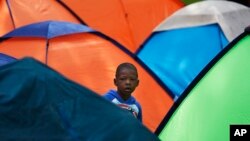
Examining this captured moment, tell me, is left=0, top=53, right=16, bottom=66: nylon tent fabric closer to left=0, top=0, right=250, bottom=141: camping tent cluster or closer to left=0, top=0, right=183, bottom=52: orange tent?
left=0, top=0, right=250, bottom=141: camping tent cluster

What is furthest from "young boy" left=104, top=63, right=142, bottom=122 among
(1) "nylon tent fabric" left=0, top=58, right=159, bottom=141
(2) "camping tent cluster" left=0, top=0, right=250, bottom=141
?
(1) "nylon tent fabric" left=0, top=58, right=159, bottom=141

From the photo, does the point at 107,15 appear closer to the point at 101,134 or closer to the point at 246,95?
the point at 246,95

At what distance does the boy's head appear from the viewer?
3.37 metres

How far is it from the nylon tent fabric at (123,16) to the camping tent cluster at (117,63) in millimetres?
12

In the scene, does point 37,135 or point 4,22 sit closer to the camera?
point 37,135

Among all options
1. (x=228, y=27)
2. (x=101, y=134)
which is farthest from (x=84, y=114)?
(x=228, y=27)

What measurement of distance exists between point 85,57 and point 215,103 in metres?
1.52

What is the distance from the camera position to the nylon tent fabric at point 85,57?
171 inches

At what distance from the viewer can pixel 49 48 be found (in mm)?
4492

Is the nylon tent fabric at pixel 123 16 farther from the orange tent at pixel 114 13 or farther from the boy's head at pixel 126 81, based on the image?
the boy's head at pixel 126 81

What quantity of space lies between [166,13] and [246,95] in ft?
12.6

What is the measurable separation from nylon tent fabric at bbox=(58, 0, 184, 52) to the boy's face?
288 cm

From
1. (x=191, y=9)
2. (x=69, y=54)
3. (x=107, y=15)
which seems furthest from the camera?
(x=107, y=15)

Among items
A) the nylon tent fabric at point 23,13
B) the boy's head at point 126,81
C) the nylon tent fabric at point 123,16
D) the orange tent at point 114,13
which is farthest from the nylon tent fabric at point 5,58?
the nylon tent fabric at point 123,16
